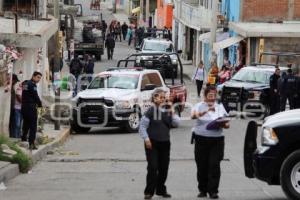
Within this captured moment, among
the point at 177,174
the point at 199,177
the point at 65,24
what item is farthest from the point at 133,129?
the point at 65,24

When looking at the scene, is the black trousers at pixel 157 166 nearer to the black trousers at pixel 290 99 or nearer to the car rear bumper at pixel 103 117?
the car rear bumper at pixel 103 117

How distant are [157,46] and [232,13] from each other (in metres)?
5.13

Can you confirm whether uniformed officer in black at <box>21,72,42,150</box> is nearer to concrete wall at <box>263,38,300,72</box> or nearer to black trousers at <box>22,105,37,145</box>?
black trousers at <box>22,105,37,145</box>

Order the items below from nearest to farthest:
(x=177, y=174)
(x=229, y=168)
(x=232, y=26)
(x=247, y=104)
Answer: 1. (x=177, y=174)
2. (x=229, y=168)
3. (x=247, y=104)
4. (x=232, y=26)

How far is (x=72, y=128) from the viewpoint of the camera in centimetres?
2450

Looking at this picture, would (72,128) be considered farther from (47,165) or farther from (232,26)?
(232,26)

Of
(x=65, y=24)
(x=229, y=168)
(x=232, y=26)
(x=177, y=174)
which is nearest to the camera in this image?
(x=177, y=174)

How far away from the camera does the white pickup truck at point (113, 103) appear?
23594 mm

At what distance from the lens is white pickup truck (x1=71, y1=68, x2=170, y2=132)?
23.6 m

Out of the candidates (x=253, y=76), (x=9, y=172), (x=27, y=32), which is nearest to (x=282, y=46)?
(x=253, y=76)

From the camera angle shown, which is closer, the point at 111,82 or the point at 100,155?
the point at 100,155

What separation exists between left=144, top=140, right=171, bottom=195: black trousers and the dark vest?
9 centimetres

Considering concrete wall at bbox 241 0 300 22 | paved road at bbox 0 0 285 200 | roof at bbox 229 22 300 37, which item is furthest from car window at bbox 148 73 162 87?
concrete wall at bbox 241 0 300 22

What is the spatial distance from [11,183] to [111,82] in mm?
10920
